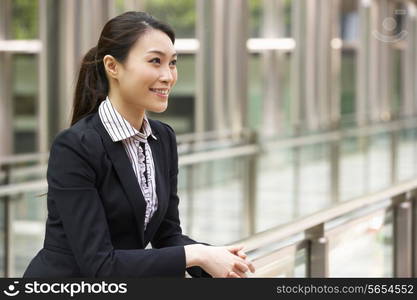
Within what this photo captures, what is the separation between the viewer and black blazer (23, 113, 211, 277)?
1999 millimetres

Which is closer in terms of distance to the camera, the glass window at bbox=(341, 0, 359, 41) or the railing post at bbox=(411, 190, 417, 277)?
the railing post at bbox=(411, 190, 417, 277)

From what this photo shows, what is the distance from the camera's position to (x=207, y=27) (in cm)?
1203

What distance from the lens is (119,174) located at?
210 centimetres

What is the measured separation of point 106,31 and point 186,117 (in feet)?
33.6

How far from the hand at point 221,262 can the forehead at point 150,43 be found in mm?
505

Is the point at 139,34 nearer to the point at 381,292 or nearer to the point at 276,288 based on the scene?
the point at 276,288

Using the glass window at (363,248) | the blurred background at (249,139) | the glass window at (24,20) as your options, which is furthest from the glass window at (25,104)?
the glass window at (363,248)

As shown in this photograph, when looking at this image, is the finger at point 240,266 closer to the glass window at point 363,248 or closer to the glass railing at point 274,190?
the glass railing at point 274,190

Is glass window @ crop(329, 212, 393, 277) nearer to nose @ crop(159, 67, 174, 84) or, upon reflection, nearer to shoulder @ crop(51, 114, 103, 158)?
nose @ crop(159, 67, 174, 84)

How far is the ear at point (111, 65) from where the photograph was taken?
7.16ft

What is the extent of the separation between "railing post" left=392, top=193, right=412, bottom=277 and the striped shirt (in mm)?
2581

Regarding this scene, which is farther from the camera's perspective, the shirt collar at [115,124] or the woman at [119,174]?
the shirt collar at [115,124]

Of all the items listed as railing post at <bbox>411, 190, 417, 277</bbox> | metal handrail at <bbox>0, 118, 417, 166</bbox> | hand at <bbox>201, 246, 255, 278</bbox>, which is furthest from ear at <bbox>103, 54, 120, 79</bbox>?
metal handrail at <bbox>0, 118, 417, 166</bbox>

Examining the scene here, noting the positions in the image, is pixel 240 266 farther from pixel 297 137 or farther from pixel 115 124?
pixel 297 137
